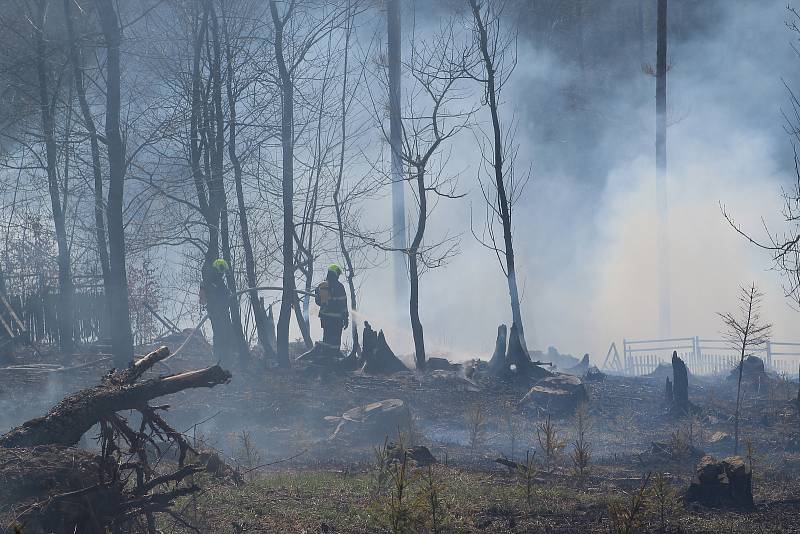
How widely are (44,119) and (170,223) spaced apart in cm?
464

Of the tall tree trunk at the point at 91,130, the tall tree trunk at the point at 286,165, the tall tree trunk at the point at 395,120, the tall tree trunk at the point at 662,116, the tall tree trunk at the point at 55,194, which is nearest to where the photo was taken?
the tall tree trunk at the point at 91,130

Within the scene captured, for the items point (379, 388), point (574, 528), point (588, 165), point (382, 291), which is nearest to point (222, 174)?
point (379, 388)

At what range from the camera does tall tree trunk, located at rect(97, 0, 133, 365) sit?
1495 centimetres

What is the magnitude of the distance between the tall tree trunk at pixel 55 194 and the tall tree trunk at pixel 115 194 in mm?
1366

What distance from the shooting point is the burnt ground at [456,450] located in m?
7.28

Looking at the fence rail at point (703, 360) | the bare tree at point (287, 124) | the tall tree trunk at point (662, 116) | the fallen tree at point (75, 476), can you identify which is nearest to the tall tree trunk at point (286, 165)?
the bare tree at point (287, 124)

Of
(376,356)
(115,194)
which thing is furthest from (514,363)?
(115,194)

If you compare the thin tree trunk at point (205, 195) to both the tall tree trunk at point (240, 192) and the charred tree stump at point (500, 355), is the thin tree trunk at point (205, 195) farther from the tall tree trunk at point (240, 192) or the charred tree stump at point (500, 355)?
the charred tree stump at point (500, 355)

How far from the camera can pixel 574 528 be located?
7145mm

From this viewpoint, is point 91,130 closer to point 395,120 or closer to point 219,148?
point 219,148

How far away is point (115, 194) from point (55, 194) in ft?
13.6

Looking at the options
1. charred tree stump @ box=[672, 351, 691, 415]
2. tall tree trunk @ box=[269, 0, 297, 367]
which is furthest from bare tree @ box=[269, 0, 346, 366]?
charred tree stump @ box=[672, 351, 691, 415]

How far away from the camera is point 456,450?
13.4 m

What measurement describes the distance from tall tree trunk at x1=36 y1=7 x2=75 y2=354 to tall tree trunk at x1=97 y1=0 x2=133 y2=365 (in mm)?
1366
